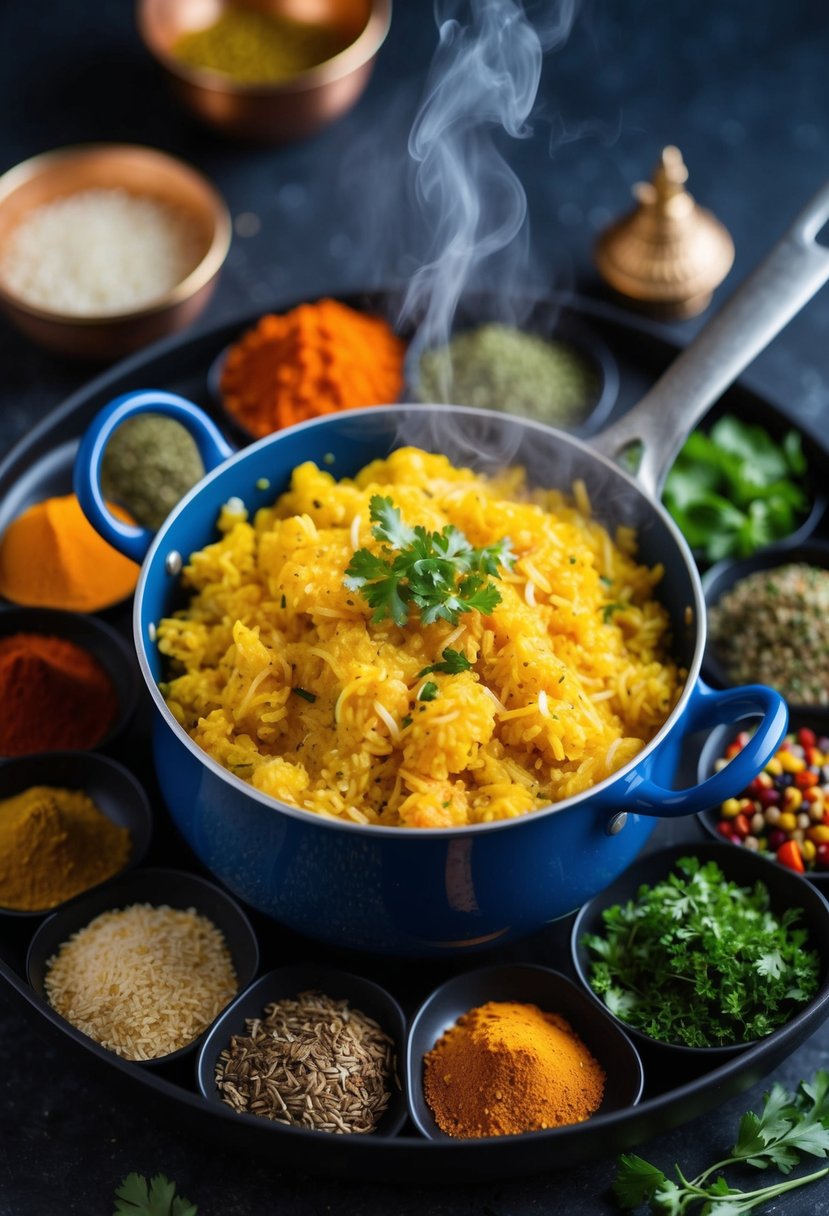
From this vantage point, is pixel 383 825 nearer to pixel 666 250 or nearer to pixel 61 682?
pixel 61 682

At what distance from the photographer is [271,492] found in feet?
11.0

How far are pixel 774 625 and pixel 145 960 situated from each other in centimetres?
195

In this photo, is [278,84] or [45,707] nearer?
[45,707]

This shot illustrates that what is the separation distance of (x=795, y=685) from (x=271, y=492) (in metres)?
1.56

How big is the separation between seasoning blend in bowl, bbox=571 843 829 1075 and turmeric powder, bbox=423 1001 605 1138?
0.49ft

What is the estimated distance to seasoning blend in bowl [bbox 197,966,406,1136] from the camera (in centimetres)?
268

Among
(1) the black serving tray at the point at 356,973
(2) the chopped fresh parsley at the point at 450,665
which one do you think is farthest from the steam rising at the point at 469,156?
(2) the chopped fresh parsley at the point at 450,665

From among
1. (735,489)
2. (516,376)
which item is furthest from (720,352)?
(516,376)

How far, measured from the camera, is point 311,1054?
8.98 ft

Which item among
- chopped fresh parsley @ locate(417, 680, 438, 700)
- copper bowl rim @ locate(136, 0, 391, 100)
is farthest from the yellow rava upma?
copper bowl rim @ locate(136, 0, 391, 100)

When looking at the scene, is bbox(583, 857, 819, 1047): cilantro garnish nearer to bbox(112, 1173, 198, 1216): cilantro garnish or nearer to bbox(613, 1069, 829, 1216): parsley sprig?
bbox(613, 1069, 829, 1216): parsley sprig

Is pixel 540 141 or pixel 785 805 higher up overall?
pixel 785 805

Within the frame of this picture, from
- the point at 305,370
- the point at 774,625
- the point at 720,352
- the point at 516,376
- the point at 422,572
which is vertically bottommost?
the point at 305,370

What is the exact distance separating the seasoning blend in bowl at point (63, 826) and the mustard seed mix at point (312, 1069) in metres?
0.55
